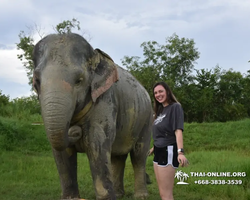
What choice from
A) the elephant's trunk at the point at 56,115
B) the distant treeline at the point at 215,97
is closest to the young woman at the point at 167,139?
the elephant's trunk at the point at 56,115

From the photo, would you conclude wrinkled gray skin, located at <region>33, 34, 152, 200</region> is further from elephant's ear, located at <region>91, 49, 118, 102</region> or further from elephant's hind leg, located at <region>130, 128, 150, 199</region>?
elephant's hind leg, located at <region>130, 128, 150, 199</region>

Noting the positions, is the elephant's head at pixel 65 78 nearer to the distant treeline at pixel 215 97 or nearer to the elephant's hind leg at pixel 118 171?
the elephant's hind leg at pixel 118 171

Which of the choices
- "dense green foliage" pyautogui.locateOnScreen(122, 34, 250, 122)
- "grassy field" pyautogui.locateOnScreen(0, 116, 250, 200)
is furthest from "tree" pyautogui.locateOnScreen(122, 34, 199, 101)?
"grassy field" pyautogui.locateOnScreen(0, 116, 250, 200)

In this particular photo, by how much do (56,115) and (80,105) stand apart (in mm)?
488

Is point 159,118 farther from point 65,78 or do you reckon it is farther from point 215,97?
point 215,97

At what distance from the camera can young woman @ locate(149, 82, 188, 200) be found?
325 centimetres

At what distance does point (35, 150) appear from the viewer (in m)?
10.5

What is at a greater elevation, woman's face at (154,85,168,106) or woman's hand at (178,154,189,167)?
woman's face at (154,85,168,106)

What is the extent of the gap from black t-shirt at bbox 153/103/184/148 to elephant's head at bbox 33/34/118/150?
73 centimetres

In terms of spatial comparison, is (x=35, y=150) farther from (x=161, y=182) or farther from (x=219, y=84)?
(x=219, y=84)

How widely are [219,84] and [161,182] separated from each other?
82.4 feet

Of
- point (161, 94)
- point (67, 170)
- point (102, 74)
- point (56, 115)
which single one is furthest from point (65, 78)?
point (67, 170)

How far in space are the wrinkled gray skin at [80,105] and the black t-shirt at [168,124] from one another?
2.18ft

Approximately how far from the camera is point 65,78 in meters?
3.22
